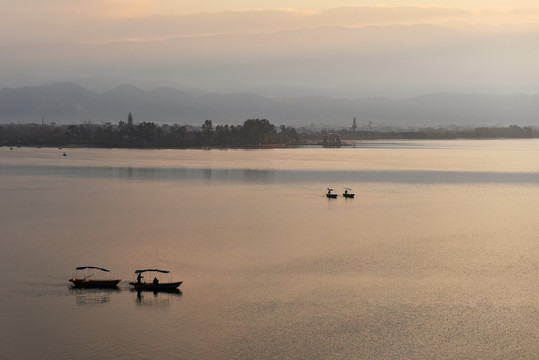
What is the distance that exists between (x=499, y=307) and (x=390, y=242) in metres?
10.1

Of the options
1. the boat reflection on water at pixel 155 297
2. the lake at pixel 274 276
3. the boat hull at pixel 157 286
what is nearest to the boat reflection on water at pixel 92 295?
the lake at pixel 274 276

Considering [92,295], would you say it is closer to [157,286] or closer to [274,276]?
[157,286]

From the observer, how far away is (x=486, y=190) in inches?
2178

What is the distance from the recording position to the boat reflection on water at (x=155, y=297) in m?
21.0

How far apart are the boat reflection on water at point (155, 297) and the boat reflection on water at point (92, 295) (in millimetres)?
800

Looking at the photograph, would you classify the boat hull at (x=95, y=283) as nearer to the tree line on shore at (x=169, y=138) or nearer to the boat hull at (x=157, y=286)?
the boat hull at (x=157, y=286)

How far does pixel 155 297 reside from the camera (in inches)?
854

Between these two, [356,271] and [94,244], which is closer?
[356,271]

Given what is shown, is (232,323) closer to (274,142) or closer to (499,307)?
(499,307)

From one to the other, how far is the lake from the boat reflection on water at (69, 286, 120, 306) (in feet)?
0.21

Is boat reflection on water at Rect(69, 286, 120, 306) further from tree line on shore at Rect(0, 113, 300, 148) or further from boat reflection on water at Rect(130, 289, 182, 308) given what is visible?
tree line on shore at Rect(0, 113, 300, 148)

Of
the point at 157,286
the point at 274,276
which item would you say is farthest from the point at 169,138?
the point at 157,286

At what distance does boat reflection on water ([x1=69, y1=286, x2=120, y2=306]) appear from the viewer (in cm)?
2125

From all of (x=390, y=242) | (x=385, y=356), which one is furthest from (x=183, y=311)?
(x=390, y=242)
